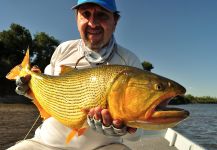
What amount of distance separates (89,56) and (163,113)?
1.79 m

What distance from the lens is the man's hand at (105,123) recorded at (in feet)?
8.84

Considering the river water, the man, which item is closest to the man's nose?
the man

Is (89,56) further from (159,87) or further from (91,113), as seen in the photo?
(159,87)

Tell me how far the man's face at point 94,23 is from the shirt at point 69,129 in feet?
0.96

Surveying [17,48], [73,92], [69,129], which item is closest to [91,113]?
[73,92]

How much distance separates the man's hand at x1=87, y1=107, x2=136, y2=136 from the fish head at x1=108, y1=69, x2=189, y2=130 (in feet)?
0.21

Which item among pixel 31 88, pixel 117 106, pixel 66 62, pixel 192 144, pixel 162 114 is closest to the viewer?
pixel 162 114

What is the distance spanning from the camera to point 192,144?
629 centimetres

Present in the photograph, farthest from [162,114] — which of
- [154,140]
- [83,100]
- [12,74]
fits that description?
[154,140]

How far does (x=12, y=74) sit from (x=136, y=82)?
6.82 ft

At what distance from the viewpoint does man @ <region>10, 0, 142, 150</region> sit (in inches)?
145

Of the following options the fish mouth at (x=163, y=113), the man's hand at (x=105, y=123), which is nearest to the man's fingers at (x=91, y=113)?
the man's hand at (x=105, y=123)

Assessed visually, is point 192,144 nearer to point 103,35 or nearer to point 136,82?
point 103,35

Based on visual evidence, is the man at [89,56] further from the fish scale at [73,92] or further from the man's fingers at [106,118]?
the man's fingers at [106,118]
